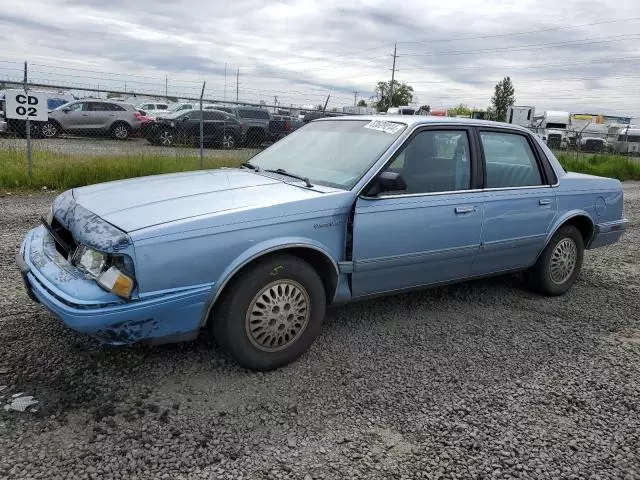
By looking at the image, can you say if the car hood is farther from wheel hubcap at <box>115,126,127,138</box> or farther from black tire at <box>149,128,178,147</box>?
wheel hubcap at <box>115,126,127,138</box>

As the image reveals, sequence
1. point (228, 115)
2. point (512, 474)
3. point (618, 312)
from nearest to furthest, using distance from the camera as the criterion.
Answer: point (512, 474) → point (618, 312) → point (228, 115)

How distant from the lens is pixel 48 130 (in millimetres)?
17938

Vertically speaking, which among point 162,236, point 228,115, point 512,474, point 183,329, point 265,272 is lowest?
point 512,474

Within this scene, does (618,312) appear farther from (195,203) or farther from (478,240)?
(195,203)

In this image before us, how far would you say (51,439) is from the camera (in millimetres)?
2555

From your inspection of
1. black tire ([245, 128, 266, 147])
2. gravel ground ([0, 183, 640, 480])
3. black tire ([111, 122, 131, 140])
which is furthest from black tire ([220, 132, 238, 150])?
gravel ground ([0, 183, 640, 480])

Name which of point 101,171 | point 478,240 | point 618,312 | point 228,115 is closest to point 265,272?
point 478,240

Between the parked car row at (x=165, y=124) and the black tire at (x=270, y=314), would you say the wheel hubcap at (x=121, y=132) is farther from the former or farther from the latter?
the black tire at (x=270, y=314)

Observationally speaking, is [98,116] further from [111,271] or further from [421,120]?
[111,271]

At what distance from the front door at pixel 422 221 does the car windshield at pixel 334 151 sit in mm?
184

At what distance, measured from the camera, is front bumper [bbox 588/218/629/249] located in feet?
17.3

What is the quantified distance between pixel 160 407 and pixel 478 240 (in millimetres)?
2604

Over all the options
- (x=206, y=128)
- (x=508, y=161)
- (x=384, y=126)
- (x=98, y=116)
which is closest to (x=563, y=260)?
(x=508, y=161)

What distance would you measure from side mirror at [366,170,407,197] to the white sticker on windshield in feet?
1.75
